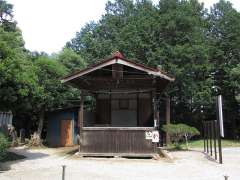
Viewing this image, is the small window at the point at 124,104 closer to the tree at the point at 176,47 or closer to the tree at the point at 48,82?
the tree at the point at 48,82

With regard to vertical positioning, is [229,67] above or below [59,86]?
above

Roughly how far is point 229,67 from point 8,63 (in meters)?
27.7

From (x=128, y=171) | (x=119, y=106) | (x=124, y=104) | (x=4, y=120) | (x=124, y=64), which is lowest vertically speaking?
(x=128, y=171)

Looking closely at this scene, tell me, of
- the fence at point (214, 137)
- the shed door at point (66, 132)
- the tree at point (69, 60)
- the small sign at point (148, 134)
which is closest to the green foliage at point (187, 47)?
the tree at point (69, 60)

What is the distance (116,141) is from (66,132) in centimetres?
1318

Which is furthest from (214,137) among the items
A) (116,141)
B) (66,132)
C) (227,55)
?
(227,55)

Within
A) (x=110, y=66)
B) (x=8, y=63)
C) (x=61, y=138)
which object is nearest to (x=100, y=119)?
(x=110, y=66)

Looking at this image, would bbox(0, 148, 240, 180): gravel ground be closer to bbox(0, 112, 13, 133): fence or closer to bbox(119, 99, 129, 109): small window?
bbox(119, 99, 129, 109): small window

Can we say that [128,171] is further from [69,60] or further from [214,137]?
[69,60]

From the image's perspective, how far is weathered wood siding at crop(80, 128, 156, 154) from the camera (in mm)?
17656

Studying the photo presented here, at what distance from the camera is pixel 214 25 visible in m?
39.2

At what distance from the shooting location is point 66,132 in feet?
99.3

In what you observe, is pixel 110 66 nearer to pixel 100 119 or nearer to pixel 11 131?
pixel 100 119

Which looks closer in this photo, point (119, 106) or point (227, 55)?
point (119, 106)
